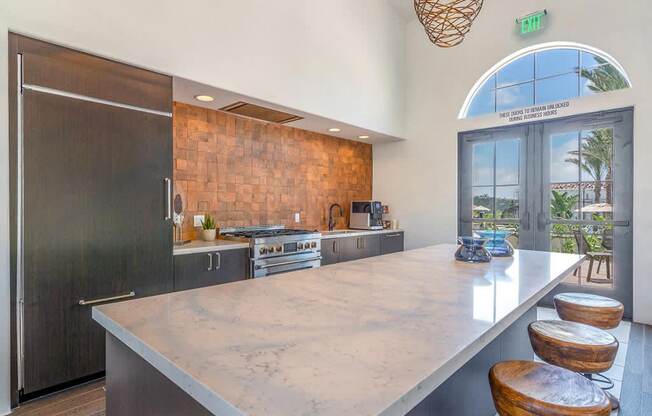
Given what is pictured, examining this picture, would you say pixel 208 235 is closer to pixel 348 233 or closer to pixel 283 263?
pixel 283 263

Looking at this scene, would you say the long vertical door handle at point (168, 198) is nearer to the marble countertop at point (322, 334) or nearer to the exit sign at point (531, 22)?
the marble countertop at point (322, 334)

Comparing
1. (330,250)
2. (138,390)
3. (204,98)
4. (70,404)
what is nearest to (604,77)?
(330,250)

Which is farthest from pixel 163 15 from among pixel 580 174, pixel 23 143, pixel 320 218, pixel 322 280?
pixel 580 174

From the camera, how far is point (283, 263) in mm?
3494

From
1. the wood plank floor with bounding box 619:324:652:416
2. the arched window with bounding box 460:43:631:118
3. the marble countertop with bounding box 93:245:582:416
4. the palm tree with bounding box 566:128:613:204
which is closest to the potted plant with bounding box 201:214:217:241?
the marble countertop with bounding box 93:245:582:416

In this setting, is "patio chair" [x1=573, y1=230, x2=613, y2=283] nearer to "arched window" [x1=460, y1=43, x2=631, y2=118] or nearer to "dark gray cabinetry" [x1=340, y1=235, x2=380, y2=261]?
"arched window" [x1=460, y1=43, x2=631, y2=118]

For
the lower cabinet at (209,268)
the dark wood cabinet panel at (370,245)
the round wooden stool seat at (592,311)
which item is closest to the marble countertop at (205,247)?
the lower cabinet at (209,268)

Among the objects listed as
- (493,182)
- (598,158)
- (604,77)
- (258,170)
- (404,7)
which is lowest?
(493,182)

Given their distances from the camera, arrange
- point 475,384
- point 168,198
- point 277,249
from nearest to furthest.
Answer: point 475,384
point 168,198
point 277,249

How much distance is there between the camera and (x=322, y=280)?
1.60m

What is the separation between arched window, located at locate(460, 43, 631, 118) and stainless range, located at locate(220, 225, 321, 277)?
107 inches

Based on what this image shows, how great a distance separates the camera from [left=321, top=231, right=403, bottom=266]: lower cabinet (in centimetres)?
412

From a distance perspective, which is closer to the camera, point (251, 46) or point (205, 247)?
point (205, 247)

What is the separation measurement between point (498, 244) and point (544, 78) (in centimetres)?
282
